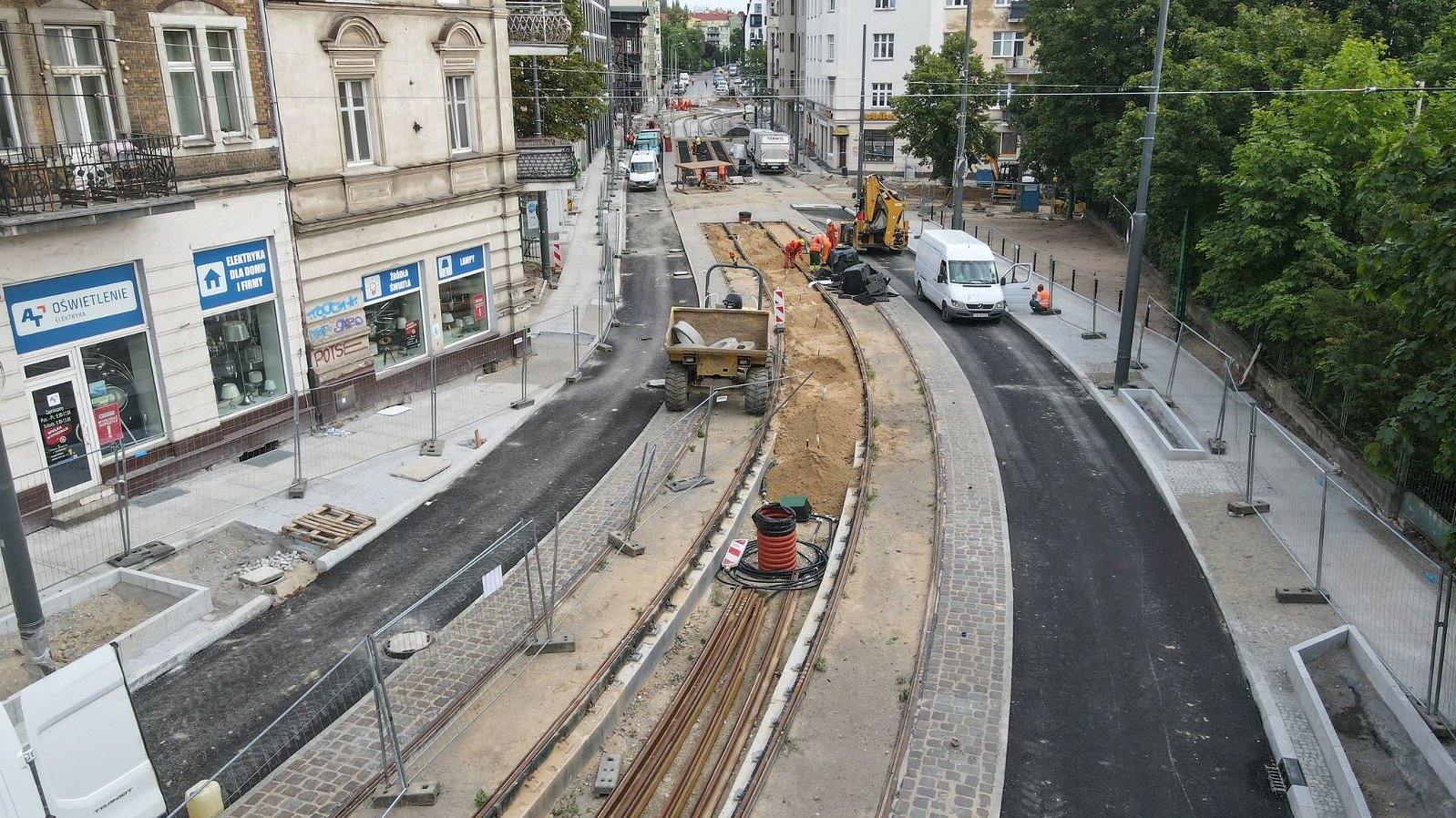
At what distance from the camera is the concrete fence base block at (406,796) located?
30.4 feet

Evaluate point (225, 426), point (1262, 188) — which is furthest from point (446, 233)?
point (1262, 188)

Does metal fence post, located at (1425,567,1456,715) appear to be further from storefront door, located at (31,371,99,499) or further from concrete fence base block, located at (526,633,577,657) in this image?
storefront door, located at (31,371,99,499)

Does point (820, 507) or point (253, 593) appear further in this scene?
point (820, 507)

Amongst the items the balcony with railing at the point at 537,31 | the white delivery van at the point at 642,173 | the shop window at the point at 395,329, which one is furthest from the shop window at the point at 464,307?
the white delivery van at the point at 642,173

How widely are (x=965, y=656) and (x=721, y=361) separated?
9240 mm

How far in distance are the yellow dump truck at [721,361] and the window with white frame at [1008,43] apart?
2019 inches

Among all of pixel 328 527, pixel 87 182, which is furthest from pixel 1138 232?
pixel 87 182

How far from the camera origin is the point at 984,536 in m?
15.1

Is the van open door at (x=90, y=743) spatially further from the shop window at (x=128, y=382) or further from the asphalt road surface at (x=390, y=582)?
the shop window at (x=128, y=382)

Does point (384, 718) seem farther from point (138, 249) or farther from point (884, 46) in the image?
point (884, 46)

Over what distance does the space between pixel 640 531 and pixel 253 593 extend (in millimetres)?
5203

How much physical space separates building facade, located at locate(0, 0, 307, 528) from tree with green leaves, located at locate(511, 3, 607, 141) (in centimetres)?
1704

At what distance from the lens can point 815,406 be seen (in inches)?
821

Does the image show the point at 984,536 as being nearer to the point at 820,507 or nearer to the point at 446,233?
the point at 820,507
